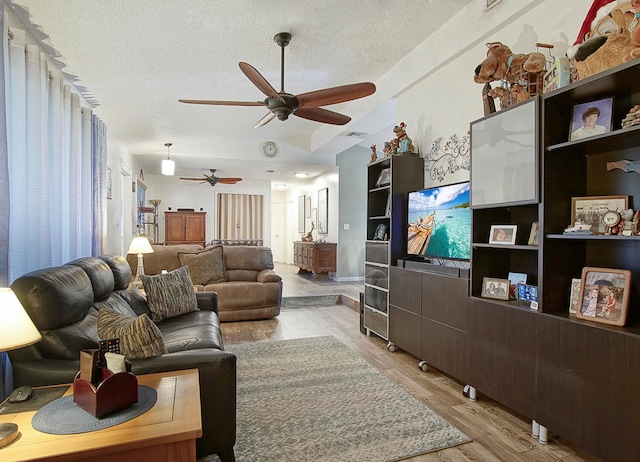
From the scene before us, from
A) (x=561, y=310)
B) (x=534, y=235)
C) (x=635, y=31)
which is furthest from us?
(x=534, y=235)

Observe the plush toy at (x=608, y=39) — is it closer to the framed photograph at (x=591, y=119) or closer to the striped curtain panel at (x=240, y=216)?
the framed photograph at (x=591, y=119)

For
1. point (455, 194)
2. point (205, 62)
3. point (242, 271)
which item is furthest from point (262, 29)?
point (242, 271)

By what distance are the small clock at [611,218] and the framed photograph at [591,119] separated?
0.39 m

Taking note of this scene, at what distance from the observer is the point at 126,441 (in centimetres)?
112

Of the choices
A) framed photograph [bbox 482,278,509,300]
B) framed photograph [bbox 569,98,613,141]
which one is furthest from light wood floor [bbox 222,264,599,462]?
framed photograph [bbox 569,98,613,141]

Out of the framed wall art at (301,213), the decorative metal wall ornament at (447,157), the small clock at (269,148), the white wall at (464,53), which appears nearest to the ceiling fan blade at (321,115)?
the white wall at (464,53)

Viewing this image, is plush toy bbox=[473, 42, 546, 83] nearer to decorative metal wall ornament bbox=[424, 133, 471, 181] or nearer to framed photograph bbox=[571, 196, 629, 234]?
decorative metal wall ornament bbox=[424, 133, 471, 181]

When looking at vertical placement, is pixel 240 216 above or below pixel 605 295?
above

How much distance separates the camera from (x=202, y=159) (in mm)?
7090

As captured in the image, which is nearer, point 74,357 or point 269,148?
point 74,357

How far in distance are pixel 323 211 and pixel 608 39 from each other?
22.5 ft

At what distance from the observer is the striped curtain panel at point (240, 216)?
979 centimetres

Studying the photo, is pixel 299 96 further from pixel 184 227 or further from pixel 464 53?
pixel 184 227

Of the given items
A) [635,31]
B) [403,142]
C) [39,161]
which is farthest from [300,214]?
[635,31]
